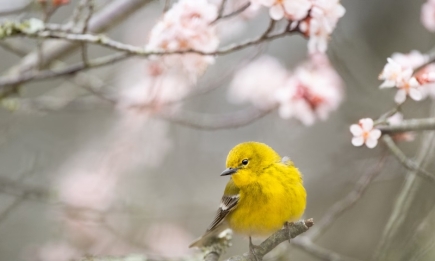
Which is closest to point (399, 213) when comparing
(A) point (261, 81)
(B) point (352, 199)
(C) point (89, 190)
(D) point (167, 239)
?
(B) point (352, 199)

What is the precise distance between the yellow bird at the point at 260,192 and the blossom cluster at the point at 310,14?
60cm

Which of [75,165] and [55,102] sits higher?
[75,165]

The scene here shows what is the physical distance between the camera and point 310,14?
2137 mm

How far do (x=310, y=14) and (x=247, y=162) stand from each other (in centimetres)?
74

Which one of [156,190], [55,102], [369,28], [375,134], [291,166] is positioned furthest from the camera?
[156,190]

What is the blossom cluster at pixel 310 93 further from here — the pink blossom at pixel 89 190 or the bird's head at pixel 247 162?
the pink blossom at pixel 89 190

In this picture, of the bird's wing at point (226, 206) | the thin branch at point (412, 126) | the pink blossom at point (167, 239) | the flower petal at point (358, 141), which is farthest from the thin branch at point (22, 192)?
the thin branch at point (412, 126)

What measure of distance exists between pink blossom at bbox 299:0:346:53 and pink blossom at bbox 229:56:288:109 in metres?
1.54

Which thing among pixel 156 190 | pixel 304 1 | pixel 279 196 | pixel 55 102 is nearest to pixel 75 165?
pixel 156 190

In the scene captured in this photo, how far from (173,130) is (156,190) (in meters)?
0.82

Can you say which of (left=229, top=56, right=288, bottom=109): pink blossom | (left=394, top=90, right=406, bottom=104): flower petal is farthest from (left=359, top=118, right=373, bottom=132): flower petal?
(left=229, top=56, right=288, bottom=109): pink blossom

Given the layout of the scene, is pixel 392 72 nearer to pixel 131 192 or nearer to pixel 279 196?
pixel 279 196

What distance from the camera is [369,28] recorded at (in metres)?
5.29

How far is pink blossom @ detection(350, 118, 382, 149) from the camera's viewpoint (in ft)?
6.70
